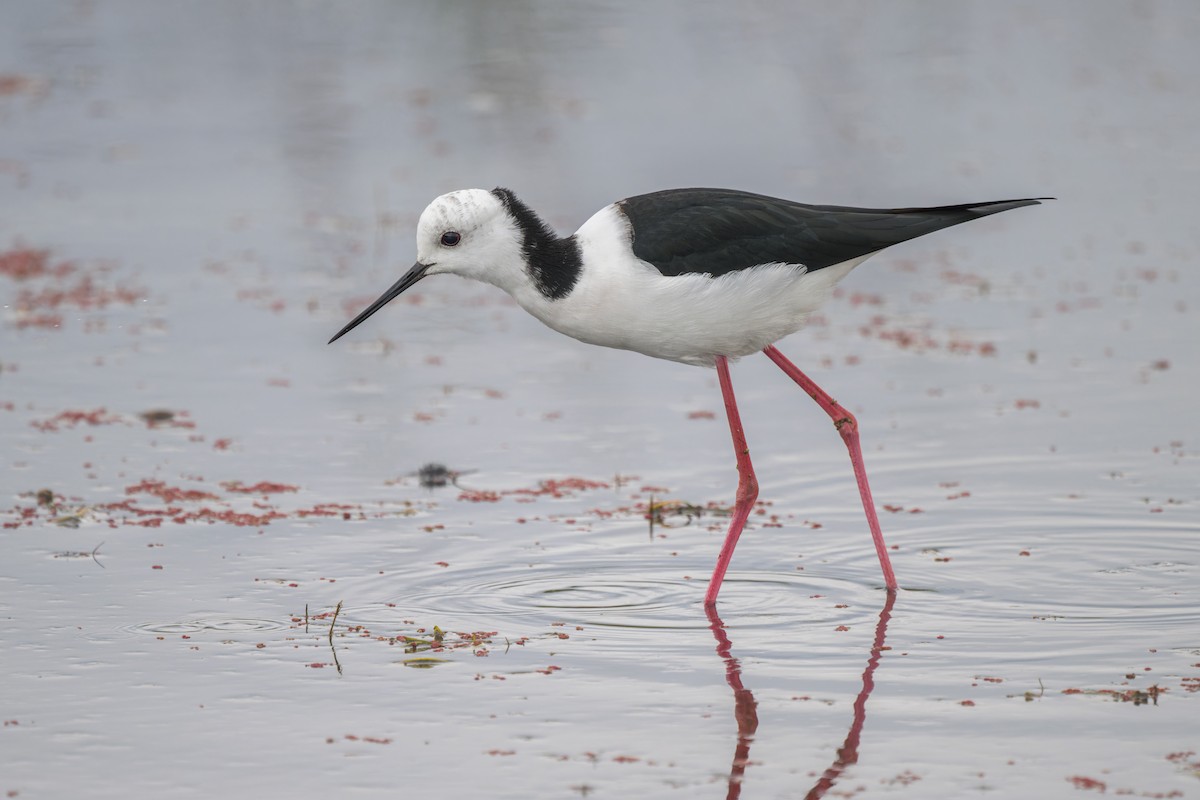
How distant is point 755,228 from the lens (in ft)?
22.7

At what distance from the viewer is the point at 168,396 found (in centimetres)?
949

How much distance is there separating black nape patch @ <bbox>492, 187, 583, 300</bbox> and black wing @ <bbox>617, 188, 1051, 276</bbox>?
9.6 inches

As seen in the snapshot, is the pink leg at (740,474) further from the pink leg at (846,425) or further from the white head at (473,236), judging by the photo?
the white head at (473,236)

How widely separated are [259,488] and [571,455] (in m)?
1.47

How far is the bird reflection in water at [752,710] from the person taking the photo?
5051mm

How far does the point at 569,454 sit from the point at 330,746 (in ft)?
11.4

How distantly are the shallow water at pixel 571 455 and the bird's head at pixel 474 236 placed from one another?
1150 mm

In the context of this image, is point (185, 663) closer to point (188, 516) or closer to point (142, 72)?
point (188, 516)

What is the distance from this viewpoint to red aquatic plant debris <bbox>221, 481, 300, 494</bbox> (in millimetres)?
8023

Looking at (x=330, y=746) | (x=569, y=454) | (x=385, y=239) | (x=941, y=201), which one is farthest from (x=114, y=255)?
(x=330, y=746)

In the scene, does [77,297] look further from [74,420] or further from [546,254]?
[546,254]

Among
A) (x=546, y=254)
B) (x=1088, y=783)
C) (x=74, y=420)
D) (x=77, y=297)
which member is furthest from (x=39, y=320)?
(x=1088, y=783)

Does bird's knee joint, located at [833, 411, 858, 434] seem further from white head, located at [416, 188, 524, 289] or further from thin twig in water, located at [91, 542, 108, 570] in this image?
thin twig in water, located at [91, 542, 108, 570]

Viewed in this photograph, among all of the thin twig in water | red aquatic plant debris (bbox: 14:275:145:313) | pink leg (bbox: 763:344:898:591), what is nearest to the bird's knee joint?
pink leg (bbox: 763:344:898:591)
